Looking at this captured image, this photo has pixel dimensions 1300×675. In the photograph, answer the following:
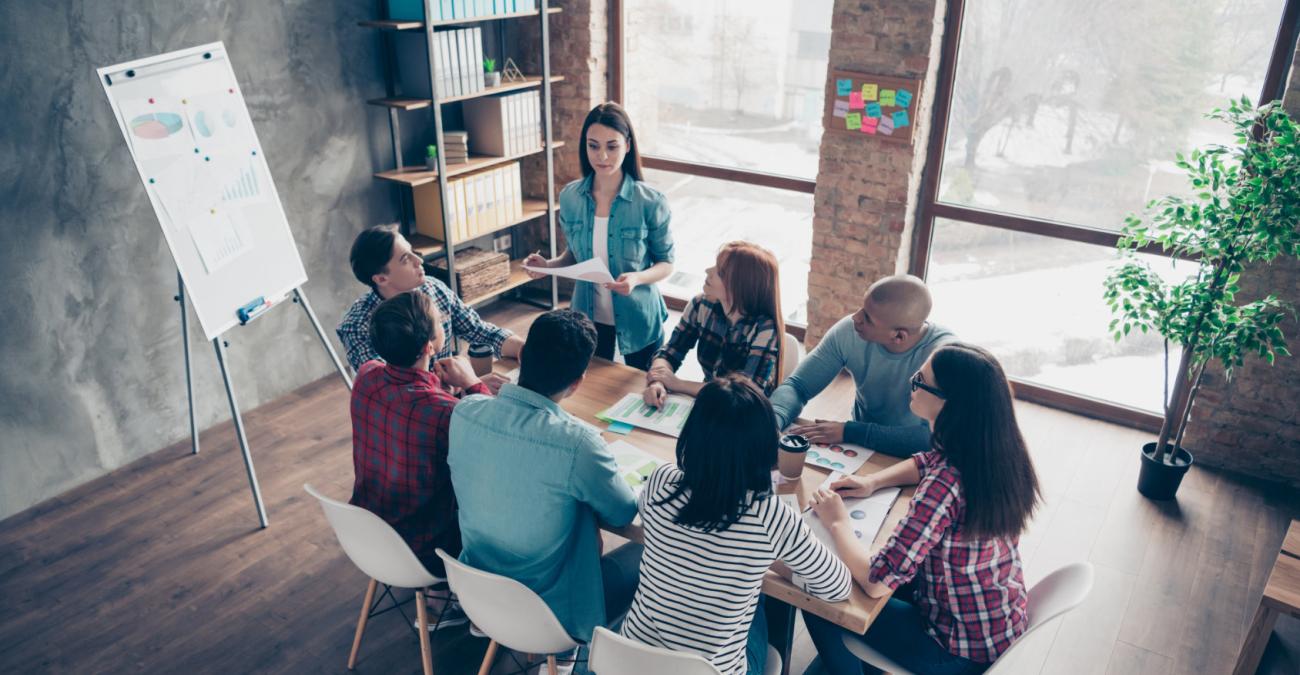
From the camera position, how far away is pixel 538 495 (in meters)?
2.26

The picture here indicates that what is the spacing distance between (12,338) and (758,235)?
3992mm

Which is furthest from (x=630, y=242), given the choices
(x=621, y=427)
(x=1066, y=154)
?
(x=1066, y=154)

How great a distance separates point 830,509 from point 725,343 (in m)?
0.98

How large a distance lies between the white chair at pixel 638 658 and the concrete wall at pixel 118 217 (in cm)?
292

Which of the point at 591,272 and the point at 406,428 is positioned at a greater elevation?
the point at 591,272

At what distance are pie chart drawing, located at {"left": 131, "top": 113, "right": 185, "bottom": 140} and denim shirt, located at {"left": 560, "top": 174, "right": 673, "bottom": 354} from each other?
1.54 meters

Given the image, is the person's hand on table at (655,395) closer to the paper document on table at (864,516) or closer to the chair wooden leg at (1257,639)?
the paper document on table at (864,516)

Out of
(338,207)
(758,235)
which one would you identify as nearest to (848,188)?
(758,235)

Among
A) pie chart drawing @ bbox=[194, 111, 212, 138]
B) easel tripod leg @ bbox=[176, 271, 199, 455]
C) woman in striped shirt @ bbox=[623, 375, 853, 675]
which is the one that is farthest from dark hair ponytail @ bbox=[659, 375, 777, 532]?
easel tripod leg @ bbox=[176, 271, 199, 455]

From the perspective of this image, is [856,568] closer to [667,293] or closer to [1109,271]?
[1109,271]

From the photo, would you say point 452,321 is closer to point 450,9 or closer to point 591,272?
point 591,272

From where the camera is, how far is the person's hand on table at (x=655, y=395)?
304cm

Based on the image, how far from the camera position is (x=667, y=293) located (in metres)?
6.24

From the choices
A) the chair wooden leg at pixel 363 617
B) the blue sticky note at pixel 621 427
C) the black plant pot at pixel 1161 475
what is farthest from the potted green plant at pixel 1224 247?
the chair wooden leg at pixel 363 617
